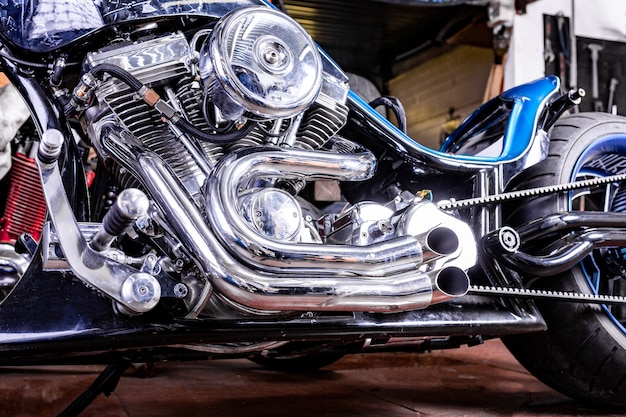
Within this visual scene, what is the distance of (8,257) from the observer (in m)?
1.51

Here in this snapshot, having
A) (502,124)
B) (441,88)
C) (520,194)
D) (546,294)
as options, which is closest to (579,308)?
(546,294)

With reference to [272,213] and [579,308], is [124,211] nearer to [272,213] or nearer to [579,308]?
[272,213]

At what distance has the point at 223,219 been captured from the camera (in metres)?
1.18

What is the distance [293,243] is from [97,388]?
761 millimetres

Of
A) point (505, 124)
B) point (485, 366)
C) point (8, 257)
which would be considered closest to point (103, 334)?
point (8, 257)

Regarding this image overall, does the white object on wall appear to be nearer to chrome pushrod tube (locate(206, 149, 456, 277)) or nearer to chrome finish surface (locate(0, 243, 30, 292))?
chrome pushrod tube (locate(206, 149, 456, 277))

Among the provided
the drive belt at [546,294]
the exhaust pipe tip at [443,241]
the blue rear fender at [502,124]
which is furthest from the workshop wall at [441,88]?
the exhaust pipe tip at [443,241]

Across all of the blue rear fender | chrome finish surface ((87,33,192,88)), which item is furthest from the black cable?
chrome finish surface ((87,33,192,88))

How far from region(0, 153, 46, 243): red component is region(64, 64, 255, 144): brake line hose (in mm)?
732

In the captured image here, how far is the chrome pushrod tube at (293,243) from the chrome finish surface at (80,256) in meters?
0.17

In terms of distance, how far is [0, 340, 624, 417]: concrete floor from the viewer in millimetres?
1858

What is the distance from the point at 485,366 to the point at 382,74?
17.6ft

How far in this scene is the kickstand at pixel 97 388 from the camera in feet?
5.22

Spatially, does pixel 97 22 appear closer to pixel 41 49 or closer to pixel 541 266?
pixel 41 49
